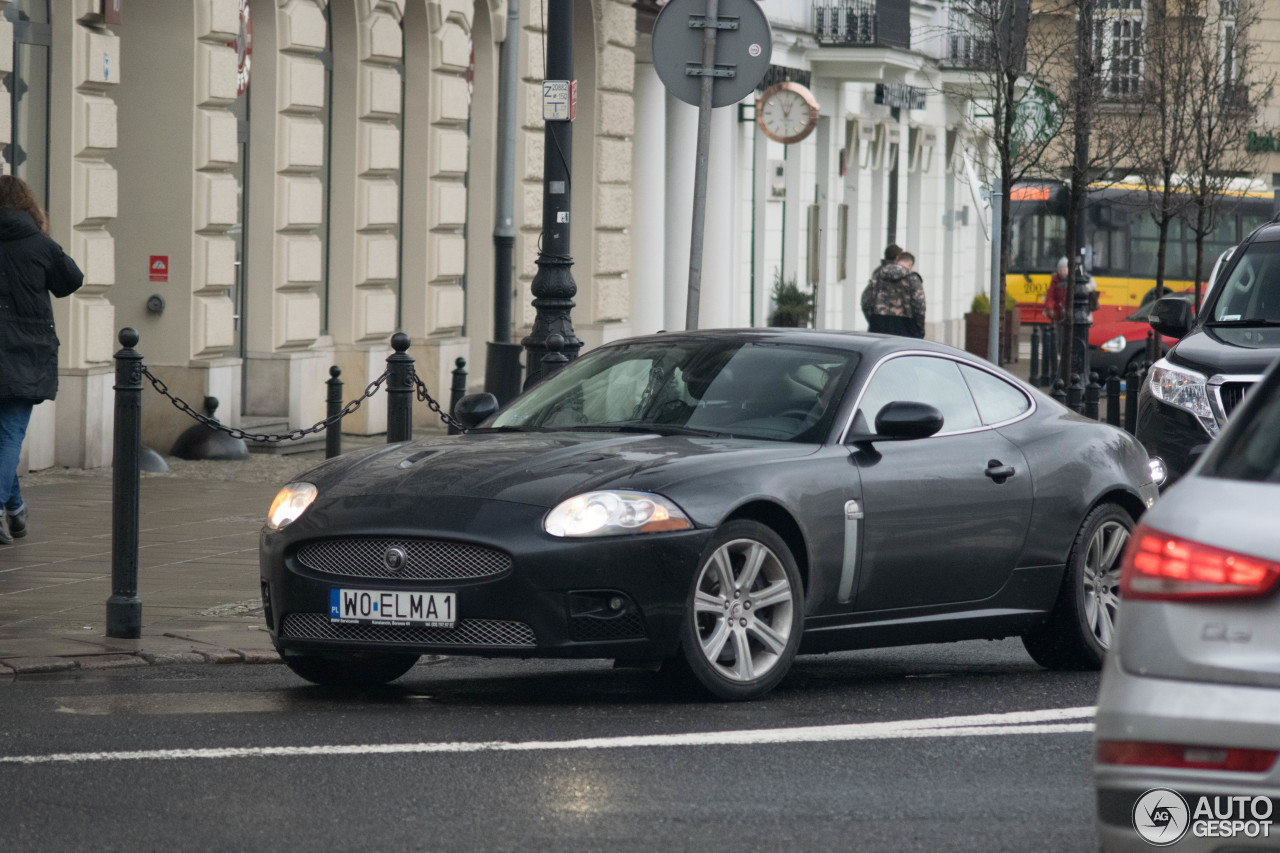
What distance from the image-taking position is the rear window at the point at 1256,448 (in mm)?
4062

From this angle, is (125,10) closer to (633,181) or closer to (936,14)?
(633,181)

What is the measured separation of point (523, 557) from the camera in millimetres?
7043

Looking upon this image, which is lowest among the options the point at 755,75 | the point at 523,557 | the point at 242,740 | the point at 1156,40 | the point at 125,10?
the point at 242,740

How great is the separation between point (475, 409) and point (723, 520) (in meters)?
1.76

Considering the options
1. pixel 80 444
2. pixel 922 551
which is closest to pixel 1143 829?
pixel 922 551

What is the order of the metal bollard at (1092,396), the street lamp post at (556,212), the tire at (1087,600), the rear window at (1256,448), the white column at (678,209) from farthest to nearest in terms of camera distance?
the white column at (678,209) → the metal bollard at (1092,396) → the street lamp post at (556,212) → the tire at (1087,600) → the rear window at (1256,448)

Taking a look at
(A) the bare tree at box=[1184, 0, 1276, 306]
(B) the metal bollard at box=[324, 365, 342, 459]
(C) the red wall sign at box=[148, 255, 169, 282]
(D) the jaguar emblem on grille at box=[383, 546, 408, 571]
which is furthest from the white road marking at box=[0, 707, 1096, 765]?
(A) the bare tree at box=[1184, 0, 1276, 306]

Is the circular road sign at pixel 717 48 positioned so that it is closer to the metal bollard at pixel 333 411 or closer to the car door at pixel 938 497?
the car door at pixel 938 497

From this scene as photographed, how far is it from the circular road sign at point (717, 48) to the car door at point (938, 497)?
3444mm

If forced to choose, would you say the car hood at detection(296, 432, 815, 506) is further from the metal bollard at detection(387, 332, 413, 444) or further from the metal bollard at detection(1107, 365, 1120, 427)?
the metal bollard at detection(1107, 365, 1120, 427)

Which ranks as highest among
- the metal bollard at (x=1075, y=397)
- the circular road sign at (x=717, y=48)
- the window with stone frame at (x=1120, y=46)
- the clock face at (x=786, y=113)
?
the window with stone frame at (x=1120, y=46)

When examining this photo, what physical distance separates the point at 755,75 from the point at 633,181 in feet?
53.7

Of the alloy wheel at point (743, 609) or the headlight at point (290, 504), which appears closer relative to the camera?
the alloy wheel at point (743, 609)

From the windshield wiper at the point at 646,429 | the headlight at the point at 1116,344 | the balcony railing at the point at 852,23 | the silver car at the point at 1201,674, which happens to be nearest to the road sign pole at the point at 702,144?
the windshield wiper at the point at 646,429
